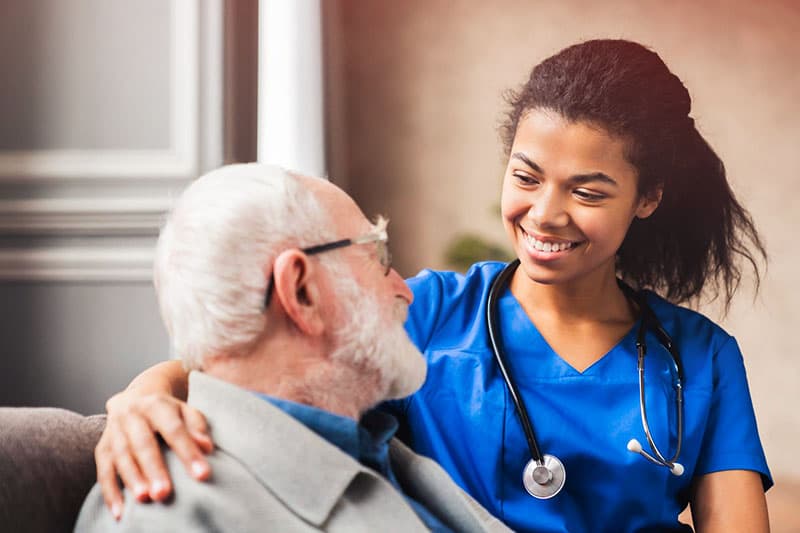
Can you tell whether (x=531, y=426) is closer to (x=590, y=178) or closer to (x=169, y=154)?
(x=590, y=178)

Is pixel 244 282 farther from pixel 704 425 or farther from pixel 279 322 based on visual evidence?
pixel 704 425

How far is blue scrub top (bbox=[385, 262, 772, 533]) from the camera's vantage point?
4.34 ft

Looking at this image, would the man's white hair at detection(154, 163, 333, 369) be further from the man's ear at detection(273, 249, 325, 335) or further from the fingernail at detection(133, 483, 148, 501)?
the fingernail at detection(133, 483, 148, 501)

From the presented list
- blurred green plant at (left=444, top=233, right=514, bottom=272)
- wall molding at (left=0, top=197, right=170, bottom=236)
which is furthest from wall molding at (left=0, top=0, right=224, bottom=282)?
blurred green plant at (left=444, top=233, right=514, bottom=272)

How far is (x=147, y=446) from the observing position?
91cm

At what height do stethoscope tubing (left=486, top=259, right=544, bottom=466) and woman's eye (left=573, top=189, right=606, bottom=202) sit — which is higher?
woman's eye (left=573, top=189, right=606, bottom=202)

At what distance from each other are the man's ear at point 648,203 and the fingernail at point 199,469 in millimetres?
788

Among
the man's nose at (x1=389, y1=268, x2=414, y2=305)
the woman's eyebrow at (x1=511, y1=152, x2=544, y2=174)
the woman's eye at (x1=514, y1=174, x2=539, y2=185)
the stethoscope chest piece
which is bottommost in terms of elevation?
the stethoscope chest piece

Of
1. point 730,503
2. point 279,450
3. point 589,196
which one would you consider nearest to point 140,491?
point 279,450

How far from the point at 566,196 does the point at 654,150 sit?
6.5 inches

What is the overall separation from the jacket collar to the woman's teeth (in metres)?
0.50

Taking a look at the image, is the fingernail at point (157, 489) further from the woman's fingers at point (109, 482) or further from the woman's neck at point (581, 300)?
the woman's neck at point (581, 300)

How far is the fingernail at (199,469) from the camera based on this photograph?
88cm

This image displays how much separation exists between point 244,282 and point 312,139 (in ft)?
4.54
